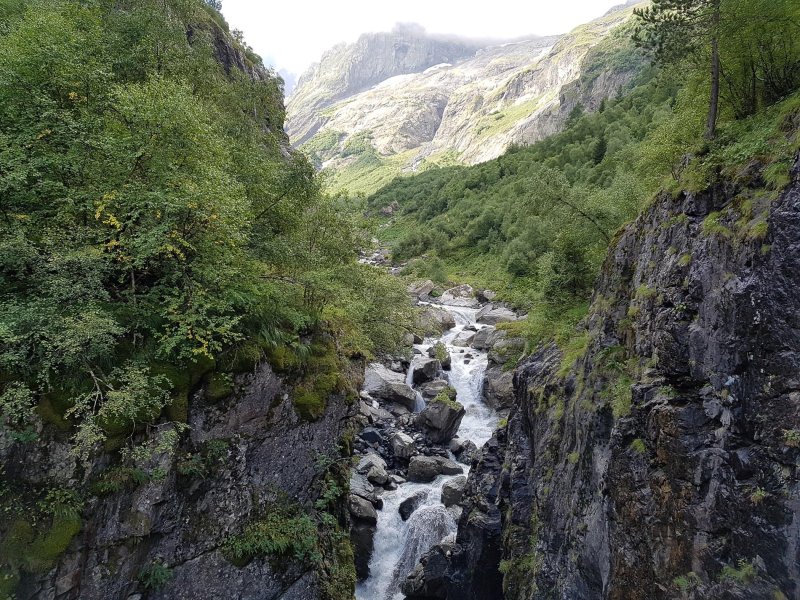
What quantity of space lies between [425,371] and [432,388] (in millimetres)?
2070

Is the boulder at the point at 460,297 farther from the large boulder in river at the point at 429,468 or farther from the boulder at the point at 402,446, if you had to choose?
the large boulder in river at the point at 429,468

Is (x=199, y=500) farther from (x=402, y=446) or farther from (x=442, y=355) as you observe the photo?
(x=442, y=355)

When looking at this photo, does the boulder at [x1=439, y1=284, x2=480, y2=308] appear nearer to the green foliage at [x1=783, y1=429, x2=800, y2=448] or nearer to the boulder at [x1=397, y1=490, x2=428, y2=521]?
the boulder at [x1=397, y1=490, x2=428, y2=521]

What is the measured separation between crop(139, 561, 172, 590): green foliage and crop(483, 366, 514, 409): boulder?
25.0 meters

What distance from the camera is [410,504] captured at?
23.7 metres

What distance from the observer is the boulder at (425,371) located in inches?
1492

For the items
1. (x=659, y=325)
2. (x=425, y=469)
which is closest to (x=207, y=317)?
(x=659, y=325)

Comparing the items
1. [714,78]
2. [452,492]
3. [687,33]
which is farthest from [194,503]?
[687,33]

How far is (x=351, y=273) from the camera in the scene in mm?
21891

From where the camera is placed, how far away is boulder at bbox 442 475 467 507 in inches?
939

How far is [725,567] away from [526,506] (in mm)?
Answer: 10034

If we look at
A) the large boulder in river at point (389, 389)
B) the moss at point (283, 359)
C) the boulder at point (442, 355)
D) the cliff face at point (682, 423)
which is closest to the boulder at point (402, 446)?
the large boulder in river at point (389, 389)

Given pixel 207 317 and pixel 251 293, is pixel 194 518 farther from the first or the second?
pixel 251 293

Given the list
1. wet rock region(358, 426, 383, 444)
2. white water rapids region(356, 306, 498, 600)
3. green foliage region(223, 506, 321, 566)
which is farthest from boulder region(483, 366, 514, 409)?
green foliage region(223, 506, 321, 566)
